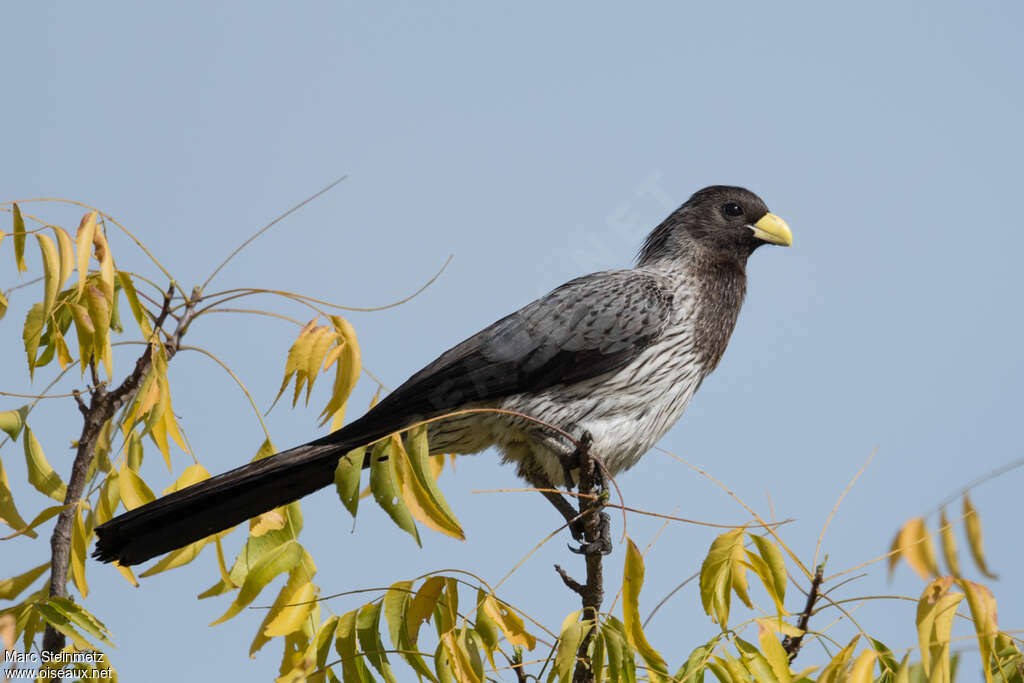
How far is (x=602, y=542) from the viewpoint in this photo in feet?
13.1

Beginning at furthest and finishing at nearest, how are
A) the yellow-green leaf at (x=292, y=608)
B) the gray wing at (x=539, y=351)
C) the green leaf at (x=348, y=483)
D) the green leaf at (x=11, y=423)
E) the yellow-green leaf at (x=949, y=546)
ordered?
A: the gray wing at (x=539, y=351) < the green leaf at (x=11, y=423) < the yellow-green leaf at (x=292, y=608) < the green leaf at (x=348, y=483) < the yellow-green leaf at (x=949, y=546)

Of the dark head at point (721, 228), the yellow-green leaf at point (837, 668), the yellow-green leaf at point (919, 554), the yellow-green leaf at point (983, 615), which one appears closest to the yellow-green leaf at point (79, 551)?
the yellow-green leaf at point (837, 668)

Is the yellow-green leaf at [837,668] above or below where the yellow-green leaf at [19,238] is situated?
below

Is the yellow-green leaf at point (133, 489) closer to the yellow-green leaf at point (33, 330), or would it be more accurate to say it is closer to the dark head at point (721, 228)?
the yellow-green leaf at point (33, 330)

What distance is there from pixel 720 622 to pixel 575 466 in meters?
1.75

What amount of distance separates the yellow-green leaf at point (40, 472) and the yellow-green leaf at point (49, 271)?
1.99ft

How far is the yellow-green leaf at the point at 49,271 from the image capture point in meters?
2.98

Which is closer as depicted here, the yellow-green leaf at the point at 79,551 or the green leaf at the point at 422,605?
the green leaf at the point at 422,605

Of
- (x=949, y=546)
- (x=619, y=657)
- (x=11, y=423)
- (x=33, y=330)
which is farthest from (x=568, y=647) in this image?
(x=11, y=423)

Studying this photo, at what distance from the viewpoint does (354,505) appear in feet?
9.37

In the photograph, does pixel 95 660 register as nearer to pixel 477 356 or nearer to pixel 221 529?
pixel 221 529

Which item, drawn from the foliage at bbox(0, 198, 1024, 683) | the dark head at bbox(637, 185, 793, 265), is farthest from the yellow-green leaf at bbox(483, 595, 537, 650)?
the dark head at bbox(637, 185, 793, 265)

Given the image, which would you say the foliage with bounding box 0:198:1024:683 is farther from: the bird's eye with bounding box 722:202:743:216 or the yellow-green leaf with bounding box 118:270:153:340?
the bird's eye with bounding box 722:202:743:216

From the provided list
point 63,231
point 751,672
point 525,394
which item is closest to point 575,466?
point 525,394
